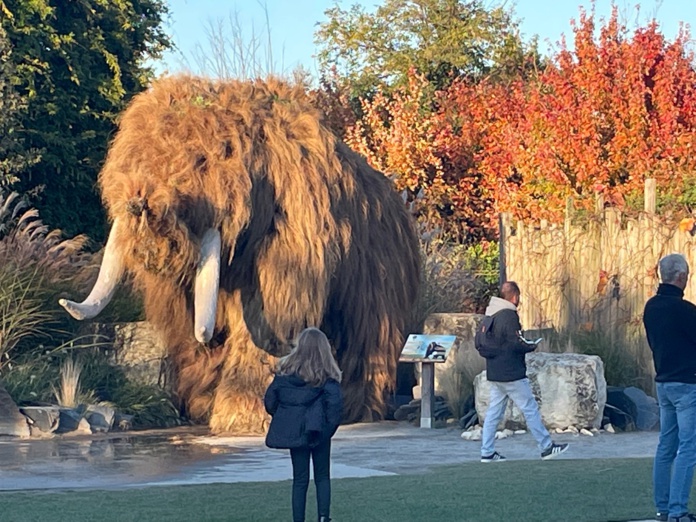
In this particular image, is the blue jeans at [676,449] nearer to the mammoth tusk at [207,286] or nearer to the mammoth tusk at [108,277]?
the mammoth tusk at [207,286]

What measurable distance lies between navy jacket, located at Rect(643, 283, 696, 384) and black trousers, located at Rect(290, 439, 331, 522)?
2.10m

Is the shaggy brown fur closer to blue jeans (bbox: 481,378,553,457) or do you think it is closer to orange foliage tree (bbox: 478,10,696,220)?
blue jeans (bbox: 481,378,553,457)

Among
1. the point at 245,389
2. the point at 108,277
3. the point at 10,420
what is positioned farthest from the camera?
the point at 10,420

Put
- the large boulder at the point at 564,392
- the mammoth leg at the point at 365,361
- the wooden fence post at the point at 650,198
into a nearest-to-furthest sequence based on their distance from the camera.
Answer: the large boulder at the point at 564,392 → the mammoth leg at the point at 365,361 → the wooden fence post at the point at 650,198

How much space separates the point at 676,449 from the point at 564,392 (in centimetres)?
416

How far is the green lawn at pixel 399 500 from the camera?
26.5ft

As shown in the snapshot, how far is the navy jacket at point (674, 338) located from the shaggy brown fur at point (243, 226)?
4.47 metres

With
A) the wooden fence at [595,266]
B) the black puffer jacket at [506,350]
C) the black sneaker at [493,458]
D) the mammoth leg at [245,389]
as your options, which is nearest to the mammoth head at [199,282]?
the mammoth leg at [245,389]

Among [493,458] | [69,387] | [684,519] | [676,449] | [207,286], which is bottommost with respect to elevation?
[684,519]

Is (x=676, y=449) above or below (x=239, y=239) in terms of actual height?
below

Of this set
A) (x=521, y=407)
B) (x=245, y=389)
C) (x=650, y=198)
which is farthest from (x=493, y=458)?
(x=650, y=198)

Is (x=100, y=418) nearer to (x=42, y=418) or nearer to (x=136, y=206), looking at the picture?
(x=42, y=418)

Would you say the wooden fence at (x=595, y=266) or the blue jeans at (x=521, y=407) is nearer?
the blue jeans at (x=521, y=407)

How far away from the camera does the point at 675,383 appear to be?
26.6 ft
